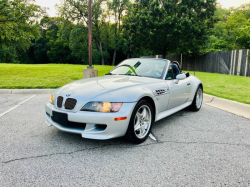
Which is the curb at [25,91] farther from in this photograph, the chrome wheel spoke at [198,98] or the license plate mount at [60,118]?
the chrome wheel spoke at [198,98]

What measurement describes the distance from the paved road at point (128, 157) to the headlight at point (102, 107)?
589mm

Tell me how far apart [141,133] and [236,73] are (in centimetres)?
1690

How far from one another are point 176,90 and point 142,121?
1.26 m

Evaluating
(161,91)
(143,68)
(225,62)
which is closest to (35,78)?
(143,68)

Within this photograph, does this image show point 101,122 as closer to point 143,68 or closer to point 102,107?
point 102,107

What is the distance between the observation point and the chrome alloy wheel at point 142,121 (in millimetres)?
3218

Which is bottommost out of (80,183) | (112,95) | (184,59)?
(80,183)

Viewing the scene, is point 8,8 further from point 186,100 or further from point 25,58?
point 25,58

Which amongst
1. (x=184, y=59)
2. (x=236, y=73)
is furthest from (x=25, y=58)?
(x=236, y=73)

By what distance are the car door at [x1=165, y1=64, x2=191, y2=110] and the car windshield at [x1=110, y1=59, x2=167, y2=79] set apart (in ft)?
0.69

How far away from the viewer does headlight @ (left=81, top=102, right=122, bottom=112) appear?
2.84 m

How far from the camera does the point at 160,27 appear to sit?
22188 millimetres

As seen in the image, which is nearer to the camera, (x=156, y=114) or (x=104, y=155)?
(x=104, y=155)

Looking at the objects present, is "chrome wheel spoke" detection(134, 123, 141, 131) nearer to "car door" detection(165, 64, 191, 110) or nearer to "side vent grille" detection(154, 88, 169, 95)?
"side vent grille" detection(154, 88, 169, 95)
